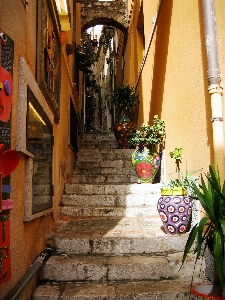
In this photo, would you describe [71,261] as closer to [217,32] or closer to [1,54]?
[1,54]

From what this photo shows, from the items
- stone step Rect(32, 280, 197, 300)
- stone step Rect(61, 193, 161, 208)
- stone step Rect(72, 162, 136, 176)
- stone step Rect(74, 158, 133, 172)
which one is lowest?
stone step Rect(32, 280, 197, 300)

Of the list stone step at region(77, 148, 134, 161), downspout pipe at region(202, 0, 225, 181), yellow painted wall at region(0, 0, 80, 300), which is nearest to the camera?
yellow painted wall at region(0, 0, 80, 300)

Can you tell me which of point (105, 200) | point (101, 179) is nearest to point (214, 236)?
point (105, 200)

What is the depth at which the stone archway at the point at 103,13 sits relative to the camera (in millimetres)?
10930

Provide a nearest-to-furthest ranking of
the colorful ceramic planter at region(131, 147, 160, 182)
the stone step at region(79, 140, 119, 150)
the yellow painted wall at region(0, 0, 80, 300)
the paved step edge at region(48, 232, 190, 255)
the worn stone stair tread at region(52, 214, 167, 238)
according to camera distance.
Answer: the yellow painted wall at region(0, 0, 80, 300) → the paved step edge at region(48, 232, 190, 255) → the worn stone stair tread at region(52, 214, 167, 238) → the colorful ceramic planter at region(131, 147, 160, 182) → the stone step at region(79, 140, 119, 150)

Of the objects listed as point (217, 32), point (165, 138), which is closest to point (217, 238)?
point (217, 32)

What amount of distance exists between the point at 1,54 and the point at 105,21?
409 inches

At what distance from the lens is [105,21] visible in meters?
11.3

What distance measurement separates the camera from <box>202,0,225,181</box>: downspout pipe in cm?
319

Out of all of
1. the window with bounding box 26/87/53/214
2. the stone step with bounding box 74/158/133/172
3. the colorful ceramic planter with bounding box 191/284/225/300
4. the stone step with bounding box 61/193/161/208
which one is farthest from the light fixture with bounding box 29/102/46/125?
the stone step with bounding box 74/158/133/172

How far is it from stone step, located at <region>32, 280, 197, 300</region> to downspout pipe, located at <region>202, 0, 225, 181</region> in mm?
1246

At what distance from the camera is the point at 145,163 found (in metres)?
5.62

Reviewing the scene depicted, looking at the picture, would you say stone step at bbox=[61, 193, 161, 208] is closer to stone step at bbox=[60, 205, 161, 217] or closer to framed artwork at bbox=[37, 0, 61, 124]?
stone step at bbox=[60, 205, 161, 217]

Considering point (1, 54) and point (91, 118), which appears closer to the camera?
point (1, 54)
